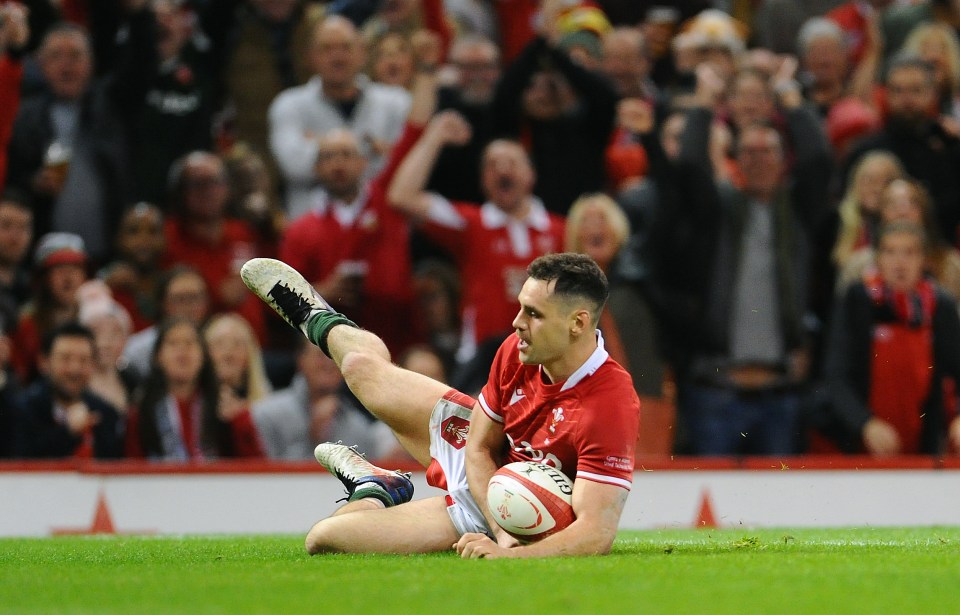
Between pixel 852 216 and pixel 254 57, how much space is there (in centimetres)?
540

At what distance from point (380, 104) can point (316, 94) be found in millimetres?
552

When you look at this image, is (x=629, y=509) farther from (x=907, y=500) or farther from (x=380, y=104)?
(x=380, y=104)

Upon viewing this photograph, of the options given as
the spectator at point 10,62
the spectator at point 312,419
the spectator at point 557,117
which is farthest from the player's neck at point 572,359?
the spectator at point 10,62

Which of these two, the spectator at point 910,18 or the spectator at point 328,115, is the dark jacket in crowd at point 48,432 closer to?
the spectator at point 328,115

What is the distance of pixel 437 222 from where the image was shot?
11695 mm

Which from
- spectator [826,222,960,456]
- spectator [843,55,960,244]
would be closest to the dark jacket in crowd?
spectator [826,222,960,456]

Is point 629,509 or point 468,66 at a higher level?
point 468,66

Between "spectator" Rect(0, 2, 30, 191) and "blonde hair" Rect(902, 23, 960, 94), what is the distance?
7821 millimetres

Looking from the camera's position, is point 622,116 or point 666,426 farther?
point 622,116

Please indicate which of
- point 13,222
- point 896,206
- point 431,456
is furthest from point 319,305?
point 896,206

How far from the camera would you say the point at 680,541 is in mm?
8422

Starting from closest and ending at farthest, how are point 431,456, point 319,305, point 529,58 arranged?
point 431,456
point 319,305
point 529,58

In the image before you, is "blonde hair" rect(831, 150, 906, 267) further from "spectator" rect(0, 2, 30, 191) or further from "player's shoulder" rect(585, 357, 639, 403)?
"spectator" rect(0, 2, 30, 191)

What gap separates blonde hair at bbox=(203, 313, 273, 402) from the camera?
1124 centimetres
